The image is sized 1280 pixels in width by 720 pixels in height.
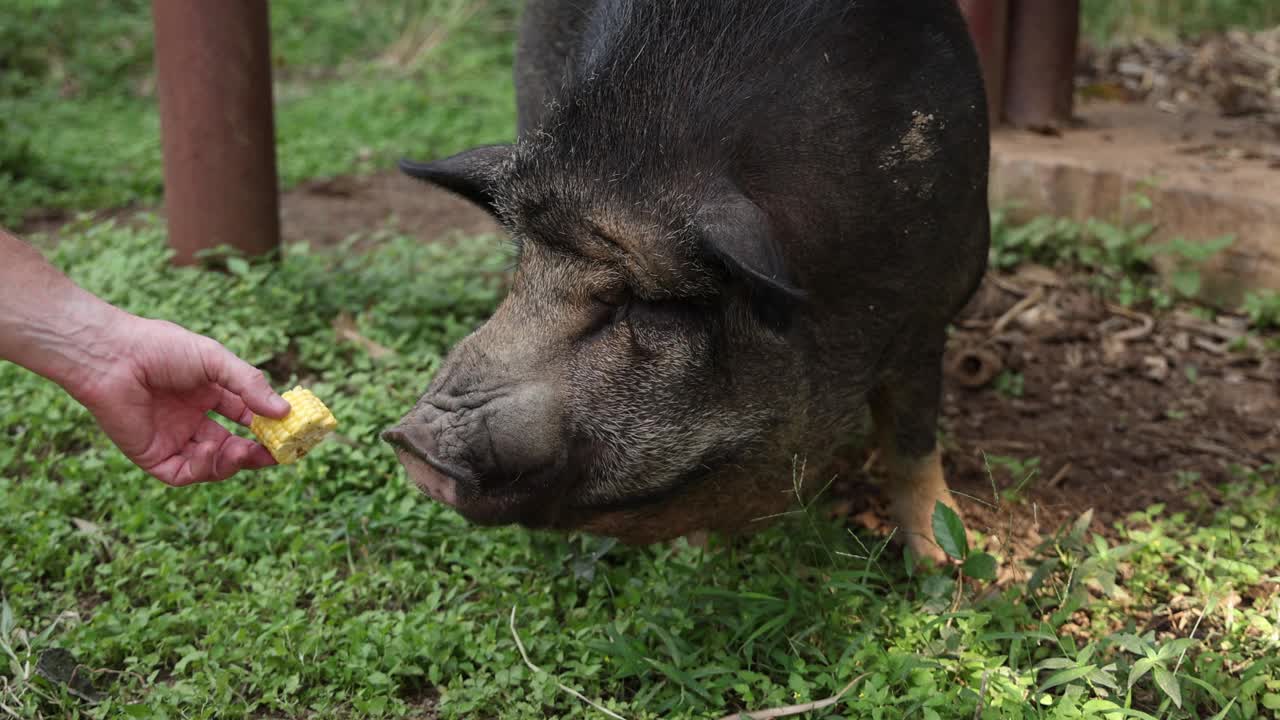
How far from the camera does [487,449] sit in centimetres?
272

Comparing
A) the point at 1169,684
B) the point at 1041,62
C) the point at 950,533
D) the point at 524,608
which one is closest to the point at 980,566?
the point at 950,533

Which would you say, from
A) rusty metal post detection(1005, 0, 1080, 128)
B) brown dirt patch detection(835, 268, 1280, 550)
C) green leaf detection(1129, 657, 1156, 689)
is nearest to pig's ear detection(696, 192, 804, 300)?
green leaf detection(1129, 657, 1156, 689)

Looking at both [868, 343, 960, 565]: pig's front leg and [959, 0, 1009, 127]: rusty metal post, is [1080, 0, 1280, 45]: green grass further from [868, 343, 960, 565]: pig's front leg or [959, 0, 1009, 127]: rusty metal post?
[868, 343, 960, 565]: pig's front leg

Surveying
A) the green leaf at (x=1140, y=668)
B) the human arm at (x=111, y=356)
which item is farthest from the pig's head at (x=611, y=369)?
the green leaf at (x=1140, y=668)

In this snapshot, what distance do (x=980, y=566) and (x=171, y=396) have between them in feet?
6.68

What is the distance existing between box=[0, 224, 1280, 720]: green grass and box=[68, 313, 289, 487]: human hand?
0.50m

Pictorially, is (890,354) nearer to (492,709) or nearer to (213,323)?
(492,709)

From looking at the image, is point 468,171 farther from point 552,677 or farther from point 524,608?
point 552,677

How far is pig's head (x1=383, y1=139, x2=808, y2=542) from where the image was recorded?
2740mm

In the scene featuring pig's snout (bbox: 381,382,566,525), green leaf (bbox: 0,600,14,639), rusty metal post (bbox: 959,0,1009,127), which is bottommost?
green leaf (bbox: 0,600,14,639)

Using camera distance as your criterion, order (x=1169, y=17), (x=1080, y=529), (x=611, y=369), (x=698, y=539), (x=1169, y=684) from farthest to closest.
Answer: (x=1169, y=17)
(x=698, y=539)
(x=1080, y=529)
(x=611, y=369)
(x=1169, y=684)

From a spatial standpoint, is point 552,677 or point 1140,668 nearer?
point 1140,668

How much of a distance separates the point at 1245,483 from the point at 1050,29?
3.13 m

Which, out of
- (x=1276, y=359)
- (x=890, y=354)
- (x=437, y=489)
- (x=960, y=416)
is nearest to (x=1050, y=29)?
(x=1276, y=359)
